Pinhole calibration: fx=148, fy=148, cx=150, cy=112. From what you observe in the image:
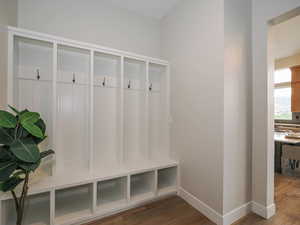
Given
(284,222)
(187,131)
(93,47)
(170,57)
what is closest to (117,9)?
(93,47)

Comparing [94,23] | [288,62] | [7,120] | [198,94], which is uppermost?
[288,62]

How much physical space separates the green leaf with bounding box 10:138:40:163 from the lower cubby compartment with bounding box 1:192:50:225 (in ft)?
2.28

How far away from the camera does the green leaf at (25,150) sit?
3.58 feet

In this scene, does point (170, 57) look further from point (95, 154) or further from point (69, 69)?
point (95, 154)

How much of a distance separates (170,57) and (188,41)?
0.43m

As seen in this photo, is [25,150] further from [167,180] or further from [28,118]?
[167,180]

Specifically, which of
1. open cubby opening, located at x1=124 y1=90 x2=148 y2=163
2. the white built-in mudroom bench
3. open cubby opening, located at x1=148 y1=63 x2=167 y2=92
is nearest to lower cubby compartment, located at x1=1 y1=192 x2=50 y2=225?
the white built-in mudroom bench

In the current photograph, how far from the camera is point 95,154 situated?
2123mm

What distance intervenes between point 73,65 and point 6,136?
120 centimetres

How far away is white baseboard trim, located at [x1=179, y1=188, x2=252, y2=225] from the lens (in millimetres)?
1614

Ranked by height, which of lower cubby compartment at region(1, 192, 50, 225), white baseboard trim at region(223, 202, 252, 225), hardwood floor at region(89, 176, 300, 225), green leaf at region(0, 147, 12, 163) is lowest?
hardwood floor at region(89, 176, 300, 225)

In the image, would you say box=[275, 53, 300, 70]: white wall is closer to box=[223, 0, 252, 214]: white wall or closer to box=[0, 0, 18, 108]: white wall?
box=[223, 0, 252, 214]: white wall

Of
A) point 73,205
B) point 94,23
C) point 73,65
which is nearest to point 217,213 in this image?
point 73,205

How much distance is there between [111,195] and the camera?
2012 mm
